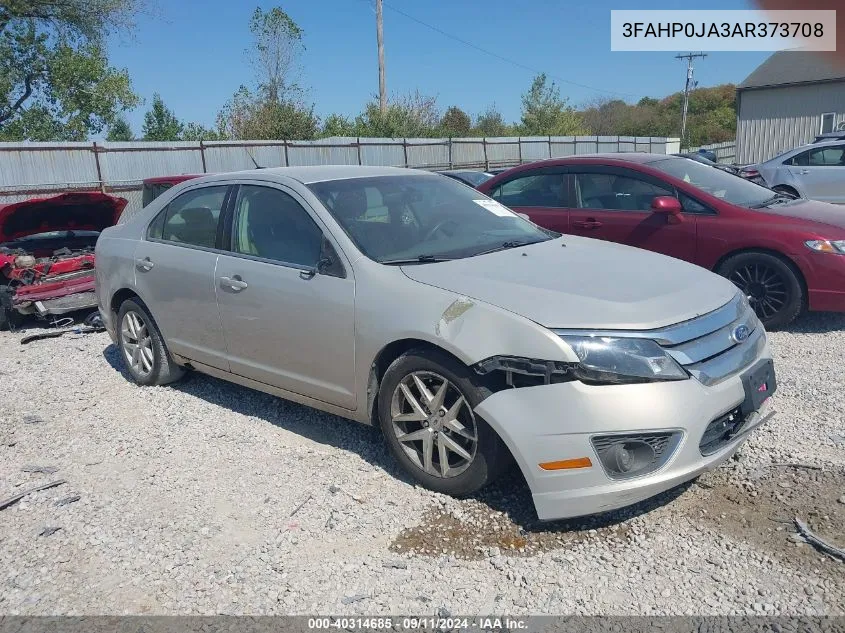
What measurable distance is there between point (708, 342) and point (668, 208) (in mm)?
3564

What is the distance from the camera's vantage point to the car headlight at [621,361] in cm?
303

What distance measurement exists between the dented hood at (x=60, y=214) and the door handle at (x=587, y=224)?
4.89 m

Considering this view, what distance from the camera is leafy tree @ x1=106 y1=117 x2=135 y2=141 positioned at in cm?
3036

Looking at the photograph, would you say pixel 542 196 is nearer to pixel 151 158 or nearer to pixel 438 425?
pixel 438 425

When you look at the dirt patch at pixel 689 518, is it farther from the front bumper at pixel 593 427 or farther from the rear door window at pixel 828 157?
the rear door window at pixel 828 157

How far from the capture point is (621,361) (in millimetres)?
3047

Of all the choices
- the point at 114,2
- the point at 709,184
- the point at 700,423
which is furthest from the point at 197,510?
the point at 114,2

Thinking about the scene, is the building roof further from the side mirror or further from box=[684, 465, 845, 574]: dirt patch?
box=[684, 465, 845, 574]: dirt patch

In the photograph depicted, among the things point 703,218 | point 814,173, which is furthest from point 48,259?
point 814,173

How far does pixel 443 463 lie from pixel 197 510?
1295 millimetres

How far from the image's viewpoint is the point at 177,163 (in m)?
19.6

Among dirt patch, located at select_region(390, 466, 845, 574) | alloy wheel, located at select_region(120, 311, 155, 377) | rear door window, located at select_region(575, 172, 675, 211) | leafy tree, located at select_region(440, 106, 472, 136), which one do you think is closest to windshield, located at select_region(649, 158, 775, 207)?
rear door window, located at select_region(575, 172, 675, 211)

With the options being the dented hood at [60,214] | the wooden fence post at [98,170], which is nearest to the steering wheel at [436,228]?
the dented hood at [60,214]

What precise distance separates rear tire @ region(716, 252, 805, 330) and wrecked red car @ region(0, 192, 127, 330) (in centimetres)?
640
